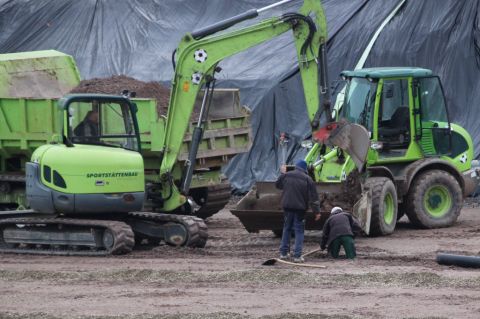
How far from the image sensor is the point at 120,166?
17.3 m

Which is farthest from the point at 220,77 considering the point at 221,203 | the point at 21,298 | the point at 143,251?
the point at 21,298

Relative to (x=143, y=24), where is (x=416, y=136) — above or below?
below

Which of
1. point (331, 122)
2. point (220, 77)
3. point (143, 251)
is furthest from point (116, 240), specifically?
point (220, 77)

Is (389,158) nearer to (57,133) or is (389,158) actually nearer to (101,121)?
(101,121)

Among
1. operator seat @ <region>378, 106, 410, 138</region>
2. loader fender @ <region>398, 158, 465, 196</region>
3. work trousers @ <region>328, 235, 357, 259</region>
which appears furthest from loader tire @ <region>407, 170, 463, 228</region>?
work trousers @ <region>328, 235, 357, 259</region>

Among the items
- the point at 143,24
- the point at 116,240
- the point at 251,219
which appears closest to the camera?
the point at 116,240

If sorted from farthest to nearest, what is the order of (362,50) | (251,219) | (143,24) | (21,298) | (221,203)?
(143,24), (362,50), (221,203), (251,219), (21,298)

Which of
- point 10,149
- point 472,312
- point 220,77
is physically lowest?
point 472,312

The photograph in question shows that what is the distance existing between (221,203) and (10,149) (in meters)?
4.04

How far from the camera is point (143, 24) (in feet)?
102

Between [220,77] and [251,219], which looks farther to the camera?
[220,77]

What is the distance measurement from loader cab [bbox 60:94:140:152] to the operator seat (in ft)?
15.6

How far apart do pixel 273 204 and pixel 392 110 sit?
3005 millimetres

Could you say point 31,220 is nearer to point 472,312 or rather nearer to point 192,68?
point 192,68
